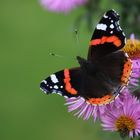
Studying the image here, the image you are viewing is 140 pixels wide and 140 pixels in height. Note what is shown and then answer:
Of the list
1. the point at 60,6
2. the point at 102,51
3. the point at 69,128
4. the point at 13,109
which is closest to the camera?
the point at 102,51

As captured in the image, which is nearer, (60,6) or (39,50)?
(60,6)

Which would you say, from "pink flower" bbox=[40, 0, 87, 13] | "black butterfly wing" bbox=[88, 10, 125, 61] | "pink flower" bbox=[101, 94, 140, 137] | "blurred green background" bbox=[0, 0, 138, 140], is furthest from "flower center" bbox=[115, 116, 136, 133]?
"blurred green background" bbox=[0, 0, 138, 140]

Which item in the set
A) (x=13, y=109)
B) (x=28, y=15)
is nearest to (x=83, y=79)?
(x=13, y=109)

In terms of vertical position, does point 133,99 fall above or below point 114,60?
below

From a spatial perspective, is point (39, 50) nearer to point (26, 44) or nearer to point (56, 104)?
point (26, 44)

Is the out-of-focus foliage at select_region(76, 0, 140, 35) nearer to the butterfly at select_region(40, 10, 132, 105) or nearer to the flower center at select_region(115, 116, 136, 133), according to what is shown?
the butterfly at select_region(40, 10, 132, 105)

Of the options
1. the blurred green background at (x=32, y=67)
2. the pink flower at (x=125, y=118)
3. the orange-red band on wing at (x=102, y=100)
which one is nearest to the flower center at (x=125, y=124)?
the pink flower at (x=125, y=118)

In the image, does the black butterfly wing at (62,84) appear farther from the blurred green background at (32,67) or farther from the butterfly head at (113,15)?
the blurred green background at (32,67)

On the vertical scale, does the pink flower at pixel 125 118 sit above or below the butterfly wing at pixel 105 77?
below
